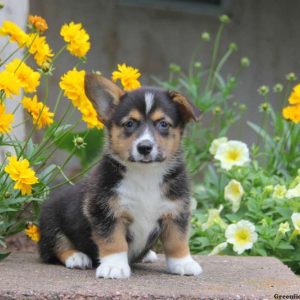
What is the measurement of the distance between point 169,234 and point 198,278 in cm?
30

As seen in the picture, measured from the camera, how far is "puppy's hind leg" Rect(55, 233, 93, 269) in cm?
491

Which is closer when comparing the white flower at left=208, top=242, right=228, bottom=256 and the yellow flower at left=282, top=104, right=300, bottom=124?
the white flower at left=208, top=242, right=228, bottom=256

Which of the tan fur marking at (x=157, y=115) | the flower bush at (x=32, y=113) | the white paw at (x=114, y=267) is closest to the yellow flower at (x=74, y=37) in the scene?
the flower bush at (x=32, y=113)

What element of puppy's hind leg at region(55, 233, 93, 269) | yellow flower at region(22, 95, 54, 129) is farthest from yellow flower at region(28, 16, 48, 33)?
puppy's hind leg at region(55, 233, 93, 269)

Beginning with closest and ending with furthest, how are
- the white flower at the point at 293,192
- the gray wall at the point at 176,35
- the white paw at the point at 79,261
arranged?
the white paw at the point at 79,261 < the white flower at the point at 293,192 < the gray wall at the point at 176,35

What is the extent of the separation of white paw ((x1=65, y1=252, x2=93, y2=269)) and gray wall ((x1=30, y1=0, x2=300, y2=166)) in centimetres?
512

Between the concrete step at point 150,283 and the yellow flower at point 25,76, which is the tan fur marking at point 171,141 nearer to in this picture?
the concrete step at point 150,283

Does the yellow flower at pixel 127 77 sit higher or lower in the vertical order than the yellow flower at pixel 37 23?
lower

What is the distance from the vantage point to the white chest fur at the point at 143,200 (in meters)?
4.60

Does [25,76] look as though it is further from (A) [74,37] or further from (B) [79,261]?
(B) [79,261]

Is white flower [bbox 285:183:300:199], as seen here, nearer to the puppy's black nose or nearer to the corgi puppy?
the corgi puppy

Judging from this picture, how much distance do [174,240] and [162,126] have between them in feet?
2.19

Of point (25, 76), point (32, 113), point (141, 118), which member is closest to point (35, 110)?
point (32, 113)

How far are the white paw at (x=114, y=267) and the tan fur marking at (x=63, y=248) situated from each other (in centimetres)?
48
